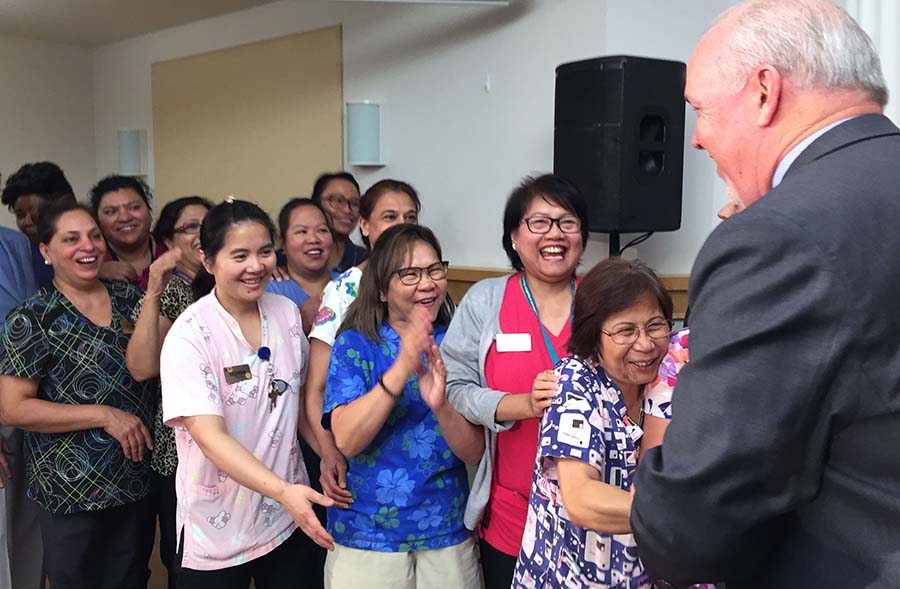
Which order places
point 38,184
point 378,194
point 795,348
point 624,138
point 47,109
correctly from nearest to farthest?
point 795,348, point 378,194, point 624,138, point 38,184, point 47,109

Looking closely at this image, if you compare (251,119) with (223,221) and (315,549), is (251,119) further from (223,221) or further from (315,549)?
(315,549)

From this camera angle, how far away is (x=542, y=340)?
201 centimetres

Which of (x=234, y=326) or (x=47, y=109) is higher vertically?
(x=47, y=109)

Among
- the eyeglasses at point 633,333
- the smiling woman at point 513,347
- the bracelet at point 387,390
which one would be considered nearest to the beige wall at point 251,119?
the smiling woman at point 513,347

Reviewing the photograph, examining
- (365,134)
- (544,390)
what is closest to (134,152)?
(365,134)

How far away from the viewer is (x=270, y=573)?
83.7 inches

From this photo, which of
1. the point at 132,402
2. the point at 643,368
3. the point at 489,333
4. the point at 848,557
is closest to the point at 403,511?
the point at 489,333

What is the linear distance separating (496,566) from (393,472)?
351 mm

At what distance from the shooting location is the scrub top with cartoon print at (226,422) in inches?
76.4

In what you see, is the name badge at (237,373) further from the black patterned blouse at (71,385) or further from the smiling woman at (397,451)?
the black patterned blouse at (71,385)

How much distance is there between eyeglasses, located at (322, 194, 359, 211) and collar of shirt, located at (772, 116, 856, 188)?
3.01 m

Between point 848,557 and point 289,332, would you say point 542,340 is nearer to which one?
point 289,332

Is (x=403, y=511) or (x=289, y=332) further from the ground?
(x=289, y=332)

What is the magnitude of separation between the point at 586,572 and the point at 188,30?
21.3 feet
